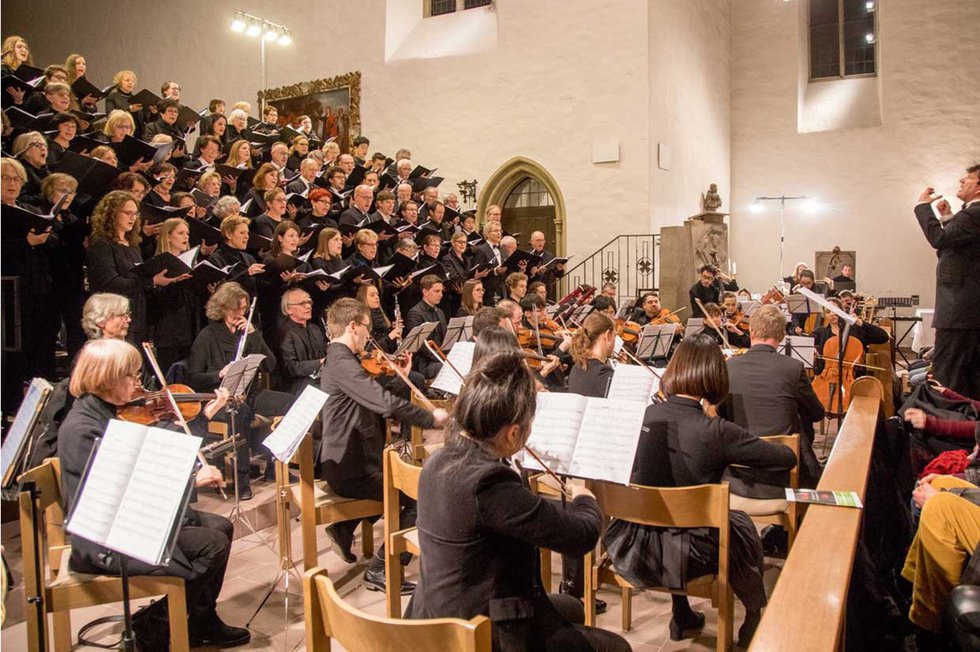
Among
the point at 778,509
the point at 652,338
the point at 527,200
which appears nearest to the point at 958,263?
the point at 652,338

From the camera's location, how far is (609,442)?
274 centimetres

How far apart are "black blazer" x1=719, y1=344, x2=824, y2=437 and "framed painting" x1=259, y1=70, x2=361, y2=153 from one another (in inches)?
477

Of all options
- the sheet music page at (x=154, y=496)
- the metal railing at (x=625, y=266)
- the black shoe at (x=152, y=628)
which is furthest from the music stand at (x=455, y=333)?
the metal railing at (x=625, y=266)

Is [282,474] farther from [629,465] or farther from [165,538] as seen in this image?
[629,465]

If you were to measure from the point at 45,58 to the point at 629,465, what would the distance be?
807 inches

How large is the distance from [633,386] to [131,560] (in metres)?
2.40

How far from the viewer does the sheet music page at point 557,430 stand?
2.81 meters

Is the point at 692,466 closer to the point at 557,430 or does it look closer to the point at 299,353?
the point at 557,430

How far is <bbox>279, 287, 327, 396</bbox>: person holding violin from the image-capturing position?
572 centimetres

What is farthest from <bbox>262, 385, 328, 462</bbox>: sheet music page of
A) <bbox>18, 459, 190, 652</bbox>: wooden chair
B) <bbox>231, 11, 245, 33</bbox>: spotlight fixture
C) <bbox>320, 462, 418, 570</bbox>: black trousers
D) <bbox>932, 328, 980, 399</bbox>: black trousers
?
<bbox>231, 11, 245, 33</bbox>: spotlight fixture

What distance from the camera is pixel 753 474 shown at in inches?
142

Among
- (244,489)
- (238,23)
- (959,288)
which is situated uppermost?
(238,23)

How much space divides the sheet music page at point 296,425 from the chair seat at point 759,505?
1852mm

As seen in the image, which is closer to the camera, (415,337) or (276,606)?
(276,606)
